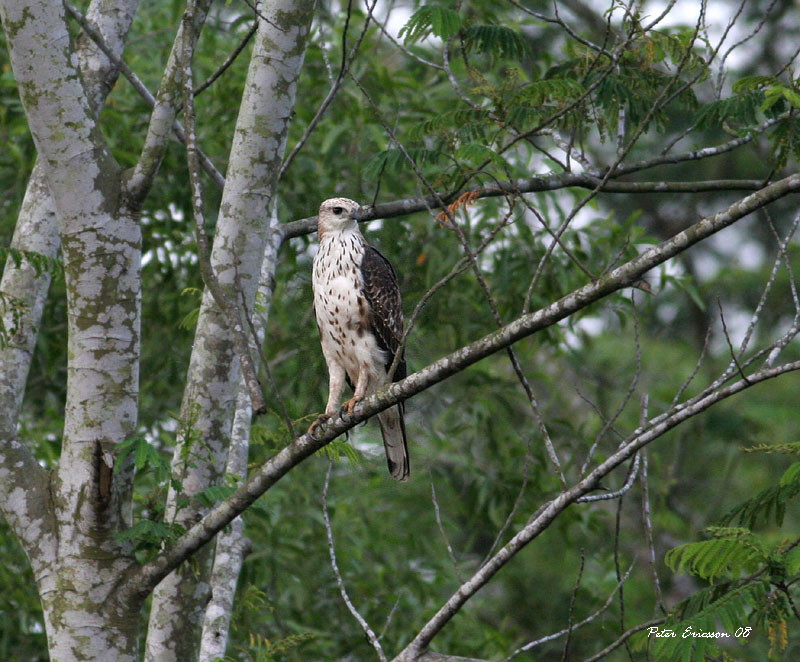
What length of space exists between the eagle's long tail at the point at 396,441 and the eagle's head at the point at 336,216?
2.77 ft

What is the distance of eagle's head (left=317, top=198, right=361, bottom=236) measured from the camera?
4.39 meters

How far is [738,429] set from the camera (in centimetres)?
920

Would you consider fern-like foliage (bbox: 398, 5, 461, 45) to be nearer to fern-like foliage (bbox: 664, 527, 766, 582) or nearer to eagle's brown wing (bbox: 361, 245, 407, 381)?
eagle's brown wing (bbox: 361, 245, 407, 381)

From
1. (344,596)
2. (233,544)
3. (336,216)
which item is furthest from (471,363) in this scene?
(233,544)

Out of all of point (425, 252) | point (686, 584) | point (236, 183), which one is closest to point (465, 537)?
point (686, 584)

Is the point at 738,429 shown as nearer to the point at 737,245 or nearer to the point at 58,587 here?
the point at 737,245

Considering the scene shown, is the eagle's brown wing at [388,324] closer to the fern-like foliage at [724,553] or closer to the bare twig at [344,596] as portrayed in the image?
the bare twig at [344,596]

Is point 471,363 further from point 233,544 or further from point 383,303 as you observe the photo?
point 233,544

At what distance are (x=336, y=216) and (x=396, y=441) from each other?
1043 mm

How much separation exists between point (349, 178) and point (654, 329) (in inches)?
269

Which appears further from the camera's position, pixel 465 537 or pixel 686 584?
pixel 465 537

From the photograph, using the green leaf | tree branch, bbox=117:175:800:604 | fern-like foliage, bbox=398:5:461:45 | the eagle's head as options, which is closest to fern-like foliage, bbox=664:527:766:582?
tree branch, bbox=117:175:800:604

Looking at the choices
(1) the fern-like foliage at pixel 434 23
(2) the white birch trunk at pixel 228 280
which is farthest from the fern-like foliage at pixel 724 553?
(1) the fern-like foliage at pixel 434 23

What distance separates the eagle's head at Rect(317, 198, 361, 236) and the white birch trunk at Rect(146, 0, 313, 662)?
739 mm
